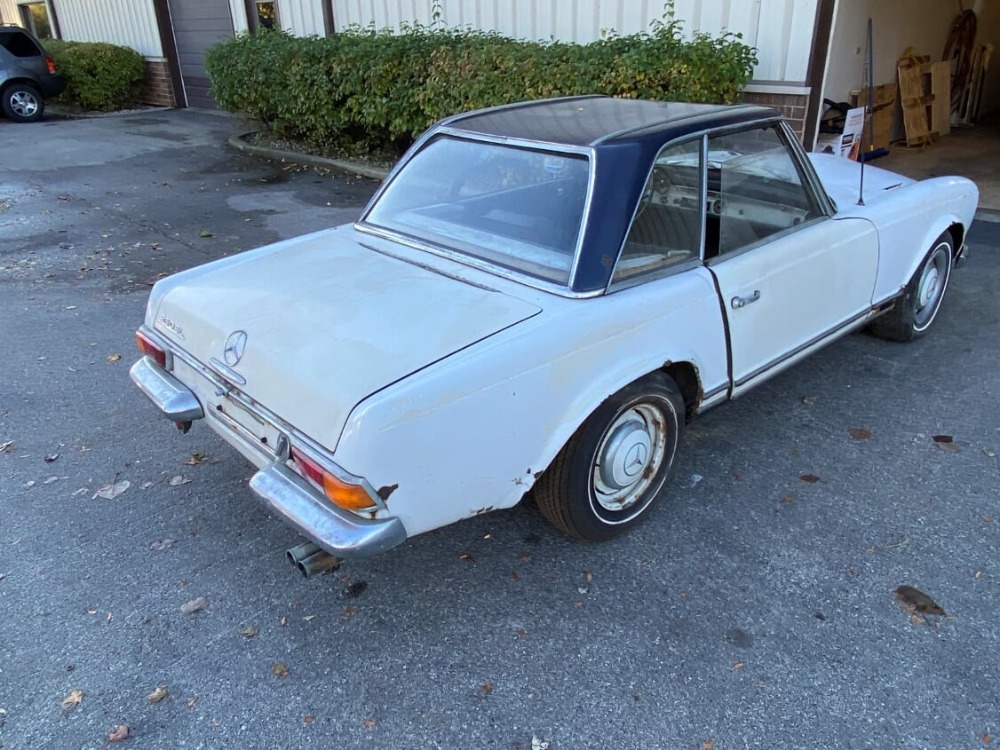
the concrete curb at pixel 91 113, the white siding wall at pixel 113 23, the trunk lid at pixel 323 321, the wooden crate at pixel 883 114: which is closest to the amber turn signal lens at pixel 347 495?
the trunk lid at pixel 323 321

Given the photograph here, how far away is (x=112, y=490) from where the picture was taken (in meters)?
3.46

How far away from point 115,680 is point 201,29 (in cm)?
1657

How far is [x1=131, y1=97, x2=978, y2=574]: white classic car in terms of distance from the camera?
2.31 m

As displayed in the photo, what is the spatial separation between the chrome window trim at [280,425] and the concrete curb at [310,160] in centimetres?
695

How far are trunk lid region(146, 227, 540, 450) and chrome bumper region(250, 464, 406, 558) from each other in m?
0.21

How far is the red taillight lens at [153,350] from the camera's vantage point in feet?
10.2

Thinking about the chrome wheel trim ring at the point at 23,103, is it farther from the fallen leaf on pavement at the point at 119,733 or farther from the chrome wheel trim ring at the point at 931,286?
the chrome wheel trim ring at the point at 931,286

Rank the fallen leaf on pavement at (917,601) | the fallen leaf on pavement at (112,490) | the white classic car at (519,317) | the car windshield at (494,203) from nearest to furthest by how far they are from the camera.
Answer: the white classic car at (519,317)
the fallen leaf on pavement at (917,601)
the car windshield at (494,203)
the fallen leaf on pavement at (112,490)

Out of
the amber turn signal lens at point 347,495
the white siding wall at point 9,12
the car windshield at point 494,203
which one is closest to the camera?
the amber turn signal lens at point 347,495

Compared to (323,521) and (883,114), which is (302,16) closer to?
(883,114)

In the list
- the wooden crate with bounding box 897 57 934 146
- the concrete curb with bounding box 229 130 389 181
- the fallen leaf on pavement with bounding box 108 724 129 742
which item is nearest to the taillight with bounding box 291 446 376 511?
the fallen leaf on pavement with bounding box 108 724 129 742

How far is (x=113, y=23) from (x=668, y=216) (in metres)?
19.5

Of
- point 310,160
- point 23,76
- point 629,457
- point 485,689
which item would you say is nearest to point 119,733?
point 485,689

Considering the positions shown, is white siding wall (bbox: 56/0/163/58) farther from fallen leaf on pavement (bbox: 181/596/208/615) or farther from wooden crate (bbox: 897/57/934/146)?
fallen leaf on pavement (bbox: 181/596/208/615)
